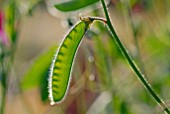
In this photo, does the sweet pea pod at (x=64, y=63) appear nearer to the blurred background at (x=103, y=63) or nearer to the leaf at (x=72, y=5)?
the leaf at (x=72, y=5)

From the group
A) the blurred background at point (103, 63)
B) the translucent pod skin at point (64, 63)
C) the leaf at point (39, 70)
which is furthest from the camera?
the leaf at point (39, 70)

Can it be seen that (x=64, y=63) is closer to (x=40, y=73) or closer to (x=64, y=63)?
(x=64, y=63)

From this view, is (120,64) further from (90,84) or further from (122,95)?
(122,95)

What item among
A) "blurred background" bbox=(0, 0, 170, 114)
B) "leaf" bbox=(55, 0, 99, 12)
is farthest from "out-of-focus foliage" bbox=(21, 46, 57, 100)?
"leaf" bbox=(55, 0, 99, 12)

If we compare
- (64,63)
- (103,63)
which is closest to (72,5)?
(64,63)

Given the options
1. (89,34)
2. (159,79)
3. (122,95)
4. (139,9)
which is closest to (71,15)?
(89,34)

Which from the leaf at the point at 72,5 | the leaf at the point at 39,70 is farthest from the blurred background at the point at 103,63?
the leaf at the point at 72,5
